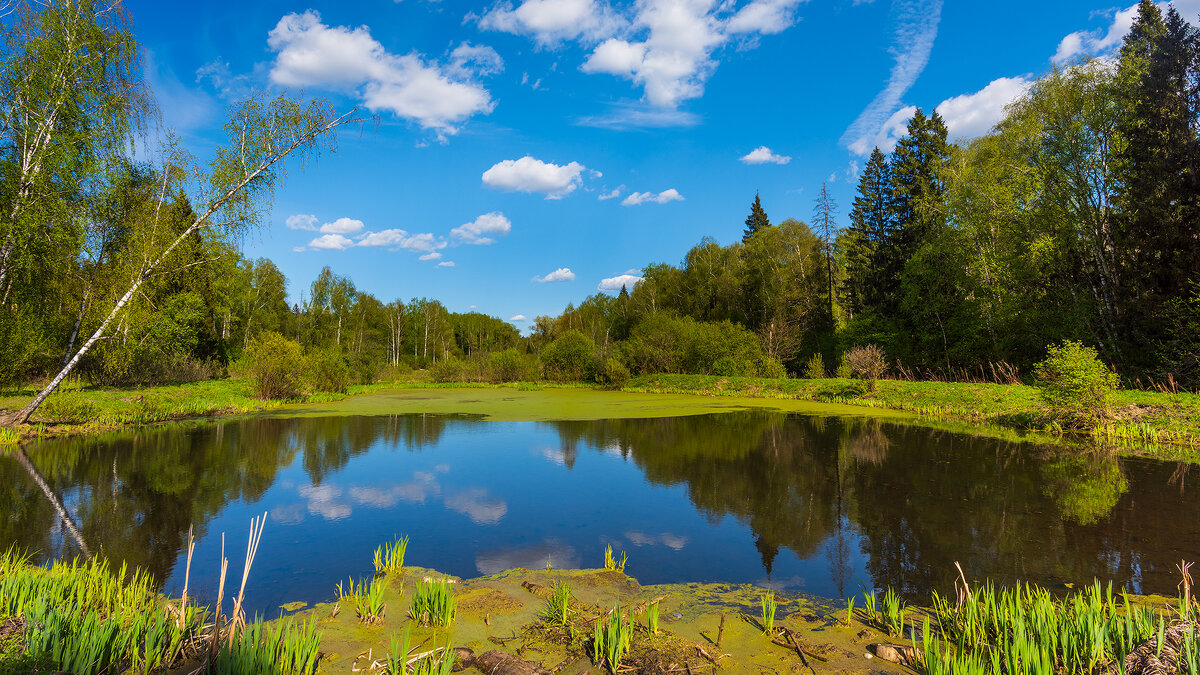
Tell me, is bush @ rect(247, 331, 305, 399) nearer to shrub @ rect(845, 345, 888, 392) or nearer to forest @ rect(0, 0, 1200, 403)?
forest @ rect(0, 0, 1200, 403)

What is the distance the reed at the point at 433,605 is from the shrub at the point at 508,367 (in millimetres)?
33787

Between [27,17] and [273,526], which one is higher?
[27,17]

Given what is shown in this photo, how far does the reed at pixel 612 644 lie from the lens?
3.10 meters

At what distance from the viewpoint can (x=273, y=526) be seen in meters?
6.43

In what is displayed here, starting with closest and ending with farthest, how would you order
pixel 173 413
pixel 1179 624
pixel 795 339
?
pixel 1179 624 → pixel 173 413 → pixel 795 339

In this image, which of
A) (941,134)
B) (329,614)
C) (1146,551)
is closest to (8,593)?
(329,614)

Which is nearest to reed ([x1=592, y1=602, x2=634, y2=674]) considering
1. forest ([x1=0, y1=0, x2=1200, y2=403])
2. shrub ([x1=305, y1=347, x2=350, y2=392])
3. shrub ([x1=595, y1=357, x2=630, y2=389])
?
forest ([x1=0, y1=0, x2=1200, y2=403])

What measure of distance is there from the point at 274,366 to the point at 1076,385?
1048 inches

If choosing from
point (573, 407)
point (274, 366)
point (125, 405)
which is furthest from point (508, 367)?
point (125, 405)

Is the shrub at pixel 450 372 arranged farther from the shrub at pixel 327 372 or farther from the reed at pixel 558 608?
the reed at pixel 558 608

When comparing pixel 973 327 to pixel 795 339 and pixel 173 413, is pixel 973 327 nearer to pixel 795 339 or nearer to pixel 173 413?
pixel 795 339

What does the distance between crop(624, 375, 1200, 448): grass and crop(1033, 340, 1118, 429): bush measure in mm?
379

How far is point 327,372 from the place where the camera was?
1065 inches

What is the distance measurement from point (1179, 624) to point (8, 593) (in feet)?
24.1
